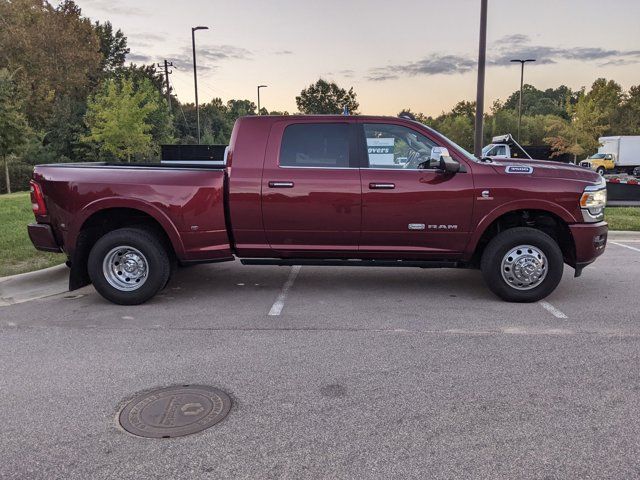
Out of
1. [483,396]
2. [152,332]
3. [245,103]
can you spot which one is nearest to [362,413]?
[483,396]

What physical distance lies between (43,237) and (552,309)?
5.40 meters

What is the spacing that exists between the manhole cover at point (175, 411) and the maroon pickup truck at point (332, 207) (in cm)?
221

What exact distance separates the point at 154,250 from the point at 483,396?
3.57 m

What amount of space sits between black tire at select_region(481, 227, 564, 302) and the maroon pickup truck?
0.5 inches

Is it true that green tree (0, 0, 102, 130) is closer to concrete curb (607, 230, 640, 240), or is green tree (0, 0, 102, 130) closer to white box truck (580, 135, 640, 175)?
concrete curb (607, 230, 640, 240)

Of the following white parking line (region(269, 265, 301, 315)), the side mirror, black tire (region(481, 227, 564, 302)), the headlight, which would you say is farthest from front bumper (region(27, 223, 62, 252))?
the headlight

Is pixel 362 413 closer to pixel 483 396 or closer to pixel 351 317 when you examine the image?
pixel 483 396

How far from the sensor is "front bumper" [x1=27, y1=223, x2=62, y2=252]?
18.5 feet

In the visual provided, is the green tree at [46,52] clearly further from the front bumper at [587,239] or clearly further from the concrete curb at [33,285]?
the front bumper at [587,239]

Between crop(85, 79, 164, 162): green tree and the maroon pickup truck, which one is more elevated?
crop(85, 79, 164, 162): green tree

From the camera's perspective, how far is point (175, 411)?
11.0ft

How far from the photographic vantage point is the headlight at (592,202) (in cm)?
543

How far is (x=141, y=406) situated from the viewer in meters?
3.42

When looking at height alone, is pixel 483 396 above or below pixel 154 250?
below
